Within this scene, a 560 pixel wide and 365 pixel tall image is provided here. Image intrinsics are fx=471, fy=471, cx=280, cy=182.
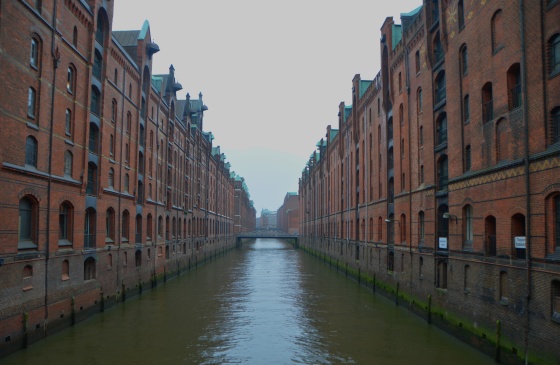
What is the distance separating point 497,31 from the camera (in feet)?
54.3

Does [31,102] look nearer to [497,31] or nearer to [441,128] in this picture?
[497,31]

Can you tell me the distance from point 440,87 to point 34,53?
58.6 feet

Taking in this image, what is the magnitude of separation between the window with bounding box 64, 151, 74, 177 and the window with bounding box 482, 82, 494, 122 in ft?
58.4

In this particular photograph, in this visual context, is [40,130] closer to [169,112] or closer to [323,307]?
[323,307]

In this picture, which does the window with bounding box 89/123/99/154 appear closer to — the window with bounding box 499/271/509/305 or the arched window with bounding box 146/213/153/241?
the arched window with bounding box 146/213/153/241

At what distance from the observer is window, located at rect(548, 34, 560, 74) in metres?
13.0

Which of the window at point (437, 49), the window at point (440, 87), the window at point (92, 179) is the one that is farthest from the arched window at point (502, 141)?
the window at point (92, 179)

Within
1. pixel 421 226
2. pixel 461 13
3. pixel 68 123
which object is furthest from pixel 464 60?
pixel 68 123

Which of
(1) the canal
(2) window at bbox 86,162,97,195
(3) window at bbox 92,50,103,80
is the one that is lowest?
(1) the canal

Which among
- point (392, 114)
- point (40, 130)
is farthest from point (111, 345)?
point (392, 114)

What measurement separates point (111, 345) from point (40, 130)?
345 inches

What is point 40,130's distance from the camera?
60.6 ft

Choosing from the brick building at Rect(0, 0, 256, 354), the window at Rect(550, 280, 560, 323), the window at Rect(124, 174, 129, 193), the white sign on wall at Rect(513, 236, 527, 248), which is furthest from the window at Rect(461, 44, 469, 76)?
the window at Rect(124, 174, 129, 193)

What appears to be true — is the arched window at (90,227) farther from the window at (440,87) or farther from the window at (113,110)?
the window at (440,87)
